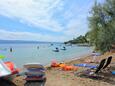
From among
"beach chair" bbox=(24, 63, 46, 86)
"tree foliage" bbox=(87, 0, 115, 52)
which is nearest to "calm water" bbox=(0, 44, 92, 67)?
"tree foliage" bbox=(87, 0, 115, 52)

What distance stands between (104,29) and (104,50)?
60.0 inches

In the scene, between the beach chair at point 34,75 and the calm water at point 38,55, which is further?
the calm water at point 38,55

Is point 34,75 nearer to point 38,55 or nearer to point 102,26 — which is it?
point 102,26

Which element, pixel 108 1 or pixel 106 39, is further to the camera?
pixel 108 1

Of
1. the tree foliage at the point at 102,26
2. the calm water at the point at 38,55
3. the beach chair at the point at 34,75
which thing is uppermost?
the tree foliage at the point at 102,26

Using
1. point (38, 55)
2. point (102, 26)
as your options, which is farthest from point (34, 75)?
point (38, 55)

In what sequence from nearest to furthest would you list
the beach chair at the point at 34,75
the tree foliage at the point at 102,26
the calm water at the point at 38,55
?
the beach chair at the point at 34,75
the tree foliage at the point at 102,26
the calm water at the point at 38,55

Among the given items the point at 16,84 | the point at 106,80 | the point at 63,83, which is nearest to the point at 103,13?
the point at 106,80

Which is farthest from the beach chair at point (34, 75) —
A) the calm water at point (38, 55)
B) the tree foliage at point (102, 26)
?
the calm water at point (38, 55)

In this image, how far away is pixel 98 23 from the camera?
58.0 feet

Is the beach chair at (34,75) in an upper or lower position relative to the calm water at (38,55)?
upper

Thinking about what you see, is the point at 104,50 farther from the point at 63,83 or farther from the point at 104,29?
the point at 63,83

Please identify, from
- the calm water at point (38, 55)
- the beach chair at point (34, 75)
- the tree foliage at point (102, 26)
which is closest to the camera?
the beach chair at point (34, 75)

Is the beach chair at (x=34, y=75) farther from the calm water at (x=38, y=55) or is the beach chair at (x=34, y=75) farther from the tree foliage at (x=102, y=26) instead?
the calm water at (x=38, y=55)
